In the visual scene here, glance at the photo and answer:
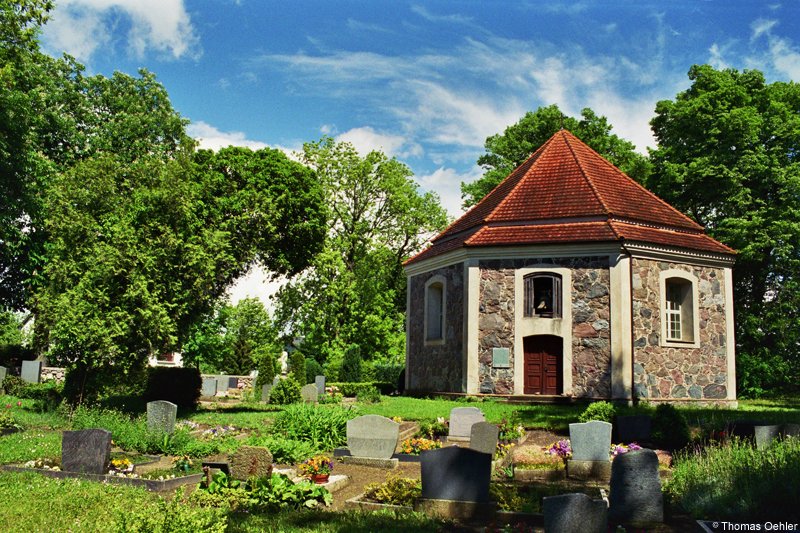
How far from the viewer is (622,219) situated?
21141 mm

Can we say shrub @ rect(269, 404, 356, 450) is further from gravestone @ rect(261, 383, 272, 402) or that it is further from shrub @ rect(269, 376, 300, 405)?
gravestone @ rect(261, 383, 272, 402)

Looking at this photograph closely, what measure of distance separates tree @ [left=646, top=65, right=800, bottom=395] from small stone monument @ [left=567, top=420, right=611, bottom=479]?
19.9 meters

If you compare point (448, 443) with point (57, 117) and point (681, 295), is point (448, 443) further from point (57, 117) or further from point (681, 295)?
point (57, 117)

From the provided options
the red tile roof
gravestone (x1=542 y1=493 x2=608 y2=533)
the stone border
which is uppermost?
the red tile roof

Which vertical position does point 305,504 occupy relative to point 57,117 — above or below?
below

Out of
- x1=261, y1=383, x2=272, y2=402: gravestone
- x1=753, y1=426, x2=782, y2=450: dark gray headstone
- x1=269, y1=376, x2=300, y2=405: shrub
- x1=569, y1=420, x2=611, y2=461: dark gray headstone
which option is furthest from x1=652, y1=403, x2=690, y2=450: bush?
x1=261, y1=383, x2=272, y2=402: gravestone

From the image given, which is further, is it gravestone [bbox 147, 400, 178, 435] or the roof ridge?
the roof ridge

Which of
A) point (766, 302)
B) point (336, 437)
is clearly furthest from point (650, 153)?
point (336, 437)

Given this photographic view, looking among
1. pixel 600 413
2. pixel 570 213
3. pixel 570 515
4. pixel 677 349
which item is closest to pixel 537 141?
pixel 570 213

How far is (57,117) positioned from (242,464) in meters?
27.8

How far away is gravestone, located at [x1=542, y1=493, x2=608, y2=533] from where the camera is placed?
5672 millimetres

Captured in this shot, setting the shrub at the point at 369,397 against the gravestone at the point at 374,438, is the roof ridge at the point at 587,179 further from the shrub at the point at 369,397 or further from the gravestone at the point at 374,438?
the gravestone at the point at 374,438

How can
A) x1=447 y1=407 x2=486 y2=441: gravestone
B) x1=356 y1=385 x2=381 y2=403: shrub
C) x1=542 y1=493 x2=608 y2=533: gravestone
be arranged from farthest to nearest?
x1=356 y1=385 x2=381 y2=403: shrub < x1=447 y1=407 x2=486 y2=441: gravestone < x1=542 y1=493 x2=608 y2=533: gravestone

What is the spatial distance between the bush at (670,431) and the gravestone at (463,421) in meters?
3.34
